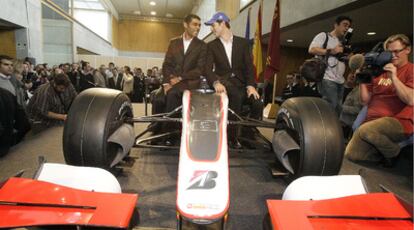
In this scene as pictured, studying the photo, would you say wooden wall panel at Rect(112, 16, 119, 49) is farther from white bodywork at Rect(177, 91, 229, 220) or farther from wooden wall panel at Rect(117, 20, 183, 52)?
white bodywork at Rect(177, 91, 229, 220)

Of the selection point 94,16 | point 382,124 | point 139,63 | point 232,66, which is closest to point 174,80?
point 232,66

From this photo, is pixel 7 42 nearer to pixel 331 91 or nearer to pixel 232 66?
pixel 232 66

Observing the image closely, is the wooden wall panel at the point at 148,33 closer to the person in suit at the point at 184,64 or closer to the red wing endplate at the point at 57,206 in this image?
the person in suit at the point at 184,64

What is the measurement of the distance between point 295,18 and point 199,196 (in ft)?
17.3

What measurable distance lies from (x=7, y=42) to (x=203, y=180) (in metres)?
8.99

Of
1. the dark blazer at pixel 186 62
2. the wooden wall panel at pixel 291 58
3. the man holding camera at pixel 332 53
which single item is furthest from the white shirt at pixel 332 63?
the wooden wall panel at pixel 291 58

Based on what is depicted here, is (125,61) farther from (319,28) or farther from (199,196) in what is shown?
(199,196)

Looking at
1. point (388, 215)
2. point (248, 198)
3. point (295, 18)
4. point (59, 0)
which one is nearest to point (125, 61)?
point (59, 0)

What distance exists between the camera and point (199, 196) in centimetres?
126

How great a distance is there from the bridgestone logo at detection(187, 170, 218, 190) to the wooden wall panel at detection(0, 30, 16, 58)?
29.3 feet

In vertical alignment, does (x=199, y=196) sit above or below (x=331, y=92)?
below

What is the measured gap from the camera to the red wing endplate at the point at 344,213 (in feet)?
3.60

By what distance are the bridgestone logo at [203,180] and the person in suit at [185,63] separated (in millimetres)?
1594

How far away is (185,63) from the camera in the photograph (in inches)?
122
